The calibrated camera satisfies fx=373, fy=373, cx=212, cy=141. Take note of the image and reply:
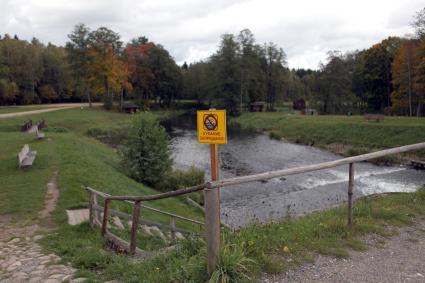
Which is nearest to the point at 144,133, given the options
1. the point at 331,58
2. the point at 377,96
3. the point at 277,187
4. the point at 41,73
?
the point at 277,187

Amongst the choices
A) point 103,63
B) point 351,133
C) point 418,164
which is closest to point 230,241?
point 418,164

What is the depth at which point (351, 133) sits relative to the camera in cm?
4325

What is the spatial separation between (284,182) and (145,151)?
386 inches

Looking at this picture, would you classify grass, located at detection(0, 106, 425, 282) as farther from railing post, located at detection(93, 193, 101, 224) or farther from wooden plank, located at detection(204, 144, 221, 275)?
railing post, located at detection(93, 193, 101, 224)

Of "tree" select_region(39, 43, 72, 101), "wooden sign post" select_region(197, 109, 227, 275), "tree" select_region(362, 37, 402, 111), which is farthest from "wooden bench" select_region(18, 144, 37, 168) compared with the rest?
"tree" select_region(39, 43, 72, 101)

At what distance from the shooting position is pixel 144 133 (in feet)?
71.3

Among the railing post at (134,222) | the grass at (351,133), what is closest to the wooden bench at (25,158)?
the railing post at (134,222)

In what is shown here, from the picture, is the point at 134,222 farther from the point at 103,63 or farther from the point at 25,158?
the point at 103,63

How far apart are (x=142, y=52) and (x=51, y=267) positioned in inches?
3116

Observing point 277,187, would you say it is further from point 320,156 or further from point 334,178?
point 320,156

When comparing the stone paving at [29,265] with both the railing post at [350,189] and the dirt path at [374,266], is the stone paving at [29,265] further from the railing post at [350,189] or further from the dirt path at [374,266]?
Answer: the railing post at [350,189]

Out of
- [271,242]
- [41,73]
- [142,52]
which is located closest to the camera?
[271,242]

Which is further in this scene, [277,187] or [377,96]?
[377,96]

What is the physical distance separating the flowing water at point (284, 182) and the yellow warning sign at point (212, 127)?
26.2ft
